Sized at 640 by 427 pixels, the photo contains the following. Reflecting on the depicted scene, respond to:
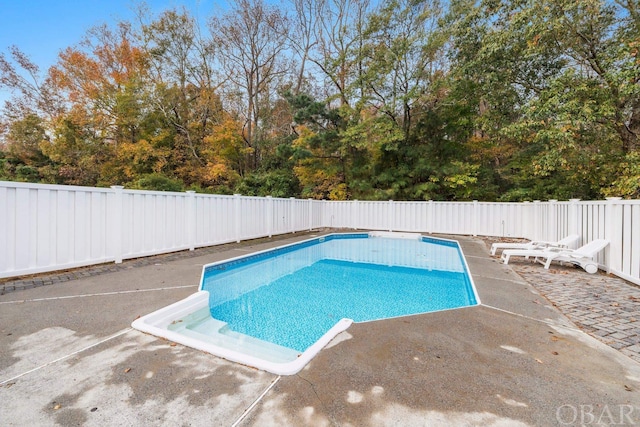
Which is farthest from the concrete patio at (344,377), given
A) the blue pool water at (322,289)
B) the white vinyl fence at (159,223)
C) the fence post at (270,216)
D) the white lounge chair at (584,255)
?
the fence post at (270,216)

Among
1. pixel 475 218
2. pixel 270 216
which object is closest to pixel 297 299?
pixel 270 216

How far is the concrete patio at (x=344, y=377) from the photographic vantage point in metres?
1.41

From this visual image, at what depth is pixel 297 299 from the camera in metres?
4.12

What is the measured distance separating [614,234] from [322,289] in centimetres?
459

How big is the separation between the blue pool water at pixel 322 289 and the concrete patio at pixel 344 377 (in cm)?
89

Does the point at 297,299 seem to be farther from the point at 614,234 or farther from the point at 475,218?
the point at 475,218

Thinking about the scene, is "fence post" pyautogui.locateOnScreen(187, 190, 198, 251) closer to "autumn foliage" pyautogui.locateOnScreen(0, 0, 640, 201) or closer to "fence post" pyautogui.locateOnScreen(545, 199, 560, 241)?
"autumn foliage" pyautogui.locateOnScreen(0, 0, 640, 201)

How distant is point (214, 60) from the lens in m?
15.8

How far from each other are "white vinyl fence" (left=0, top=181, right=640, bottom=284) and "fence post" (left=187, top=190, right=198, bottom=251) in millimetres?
22

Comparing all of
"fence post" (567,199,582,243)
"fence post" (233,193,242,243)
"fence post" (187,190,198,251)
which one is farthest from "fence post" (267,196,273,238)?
"fence post" (567,199,582,243)

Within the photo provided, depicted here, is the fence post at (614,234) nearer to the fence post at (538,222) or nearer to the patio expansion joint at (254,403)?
the fence post at (538,222)

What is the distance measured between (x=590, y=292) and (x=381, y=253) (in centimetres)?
442

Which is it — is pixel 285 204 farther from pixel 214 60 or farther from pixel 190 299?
pixel 214 60

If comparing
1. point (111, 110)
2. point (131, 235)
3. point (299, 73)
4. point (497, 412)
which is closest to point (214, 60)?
point (299, 73)
